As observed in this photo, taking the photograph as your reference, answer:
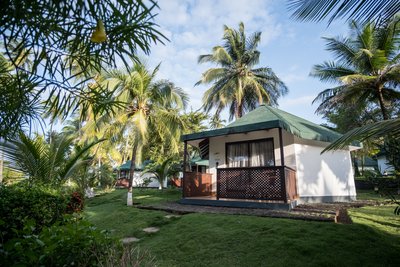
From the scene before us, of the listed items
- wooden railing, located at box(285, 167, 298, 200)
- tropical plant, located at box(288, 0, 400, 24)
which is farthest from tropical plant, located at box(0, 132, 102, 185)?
wooden railing, located at box(285, 167, 298, 200)

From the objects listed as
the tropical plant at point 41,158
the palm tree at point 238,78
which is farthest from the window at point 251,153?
the palm tree at point 238,78

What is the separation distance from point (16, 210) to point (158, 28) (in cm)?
420

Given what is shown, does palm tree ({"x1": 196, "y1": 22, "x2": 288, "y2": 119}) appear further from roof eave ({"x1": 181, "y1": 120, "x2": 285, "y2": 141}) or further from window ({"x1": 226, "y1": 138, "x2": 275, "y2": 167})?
roof eave ({"x1": 181, "y1": 120, "x2": 285, "y2": 141})

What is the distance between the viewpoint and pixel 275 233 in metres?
5.12

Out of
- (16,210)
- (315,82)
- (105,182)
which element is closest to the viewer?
(16,210)

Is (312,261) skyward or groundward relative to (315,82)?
groundward

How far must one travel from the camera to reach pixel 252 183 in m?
8.77

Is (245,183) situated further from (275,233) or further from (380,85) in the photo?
(380,85)

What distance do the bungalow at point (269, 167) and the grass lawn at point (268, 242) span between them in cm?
214

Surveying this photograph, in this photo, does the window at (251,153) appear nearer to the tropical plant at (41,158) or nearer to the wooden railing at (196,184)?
the wooden railing at (196,184)

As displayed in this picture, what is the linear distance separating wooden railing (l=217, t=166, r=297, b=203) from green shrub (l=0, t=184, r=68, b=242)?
19.1 feet

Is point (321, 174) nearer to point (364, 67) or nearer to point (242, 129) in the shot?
point (242, 129)

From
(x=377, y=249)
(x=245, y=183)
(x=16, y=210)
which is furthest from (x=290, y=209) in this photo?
(x=16, y=210)

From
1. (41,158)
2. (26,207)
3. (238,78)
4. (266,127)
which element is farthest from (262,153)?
(238,78)
